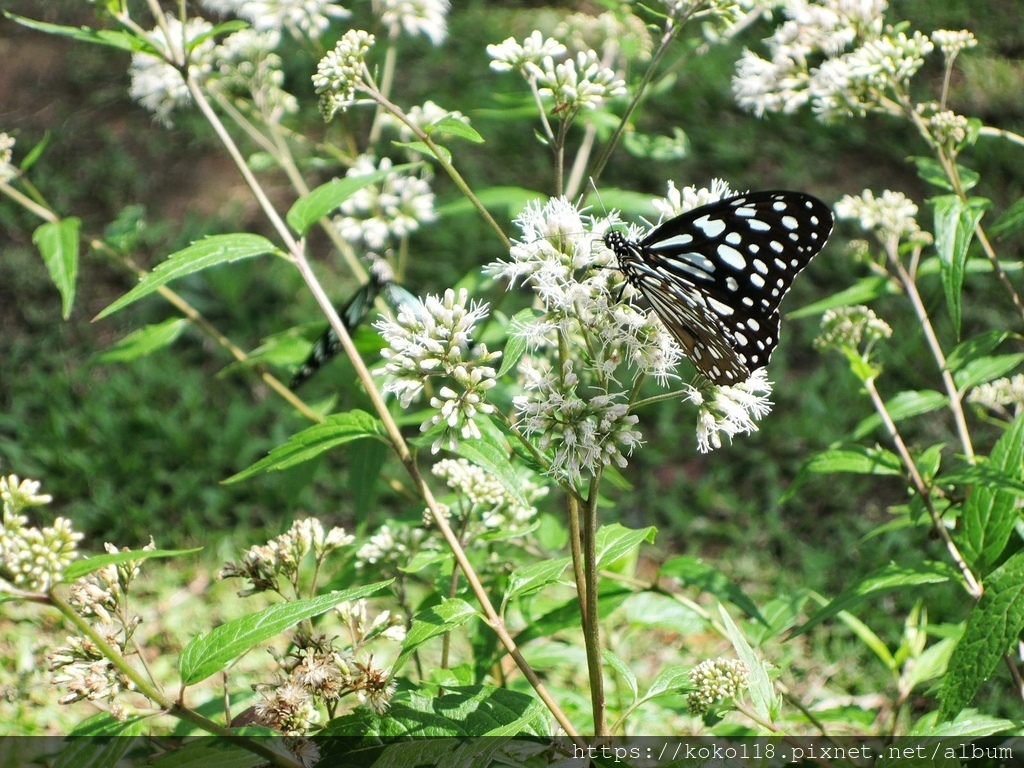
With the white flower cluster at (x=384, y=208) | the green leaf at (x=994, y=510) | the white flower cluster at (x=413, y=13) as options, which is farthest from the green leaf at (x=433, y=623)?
the white flower cluster at (x=413, y=13)

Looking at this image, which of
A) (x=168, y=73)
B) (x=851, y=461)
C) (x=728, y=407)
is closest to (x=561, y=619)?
(x=728, y=407)

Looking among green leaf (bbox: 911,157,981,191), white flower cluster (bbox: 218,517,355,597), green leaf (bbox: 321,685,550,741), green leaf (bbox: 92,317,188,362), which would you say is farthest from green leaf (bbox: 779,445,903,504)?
green leaf (bbox: 92,317,188,362)

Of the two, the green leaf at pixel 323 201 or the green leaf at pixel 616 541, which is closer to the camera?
the green leaf at pixel 616 541

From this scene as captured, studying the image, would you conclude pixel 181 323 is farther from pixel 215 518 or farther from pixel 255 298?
pixel 255 298

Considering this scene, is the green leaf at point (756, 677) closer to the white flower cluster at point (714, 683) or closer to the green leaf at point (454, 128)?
the white flower cluster at point (714, 683)

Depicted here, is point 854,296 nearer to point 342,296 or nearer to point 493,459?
point 493,459

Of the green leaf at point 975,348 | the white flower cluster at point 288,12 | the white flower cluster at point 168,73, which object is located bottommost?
the green leaf at point 975,348
